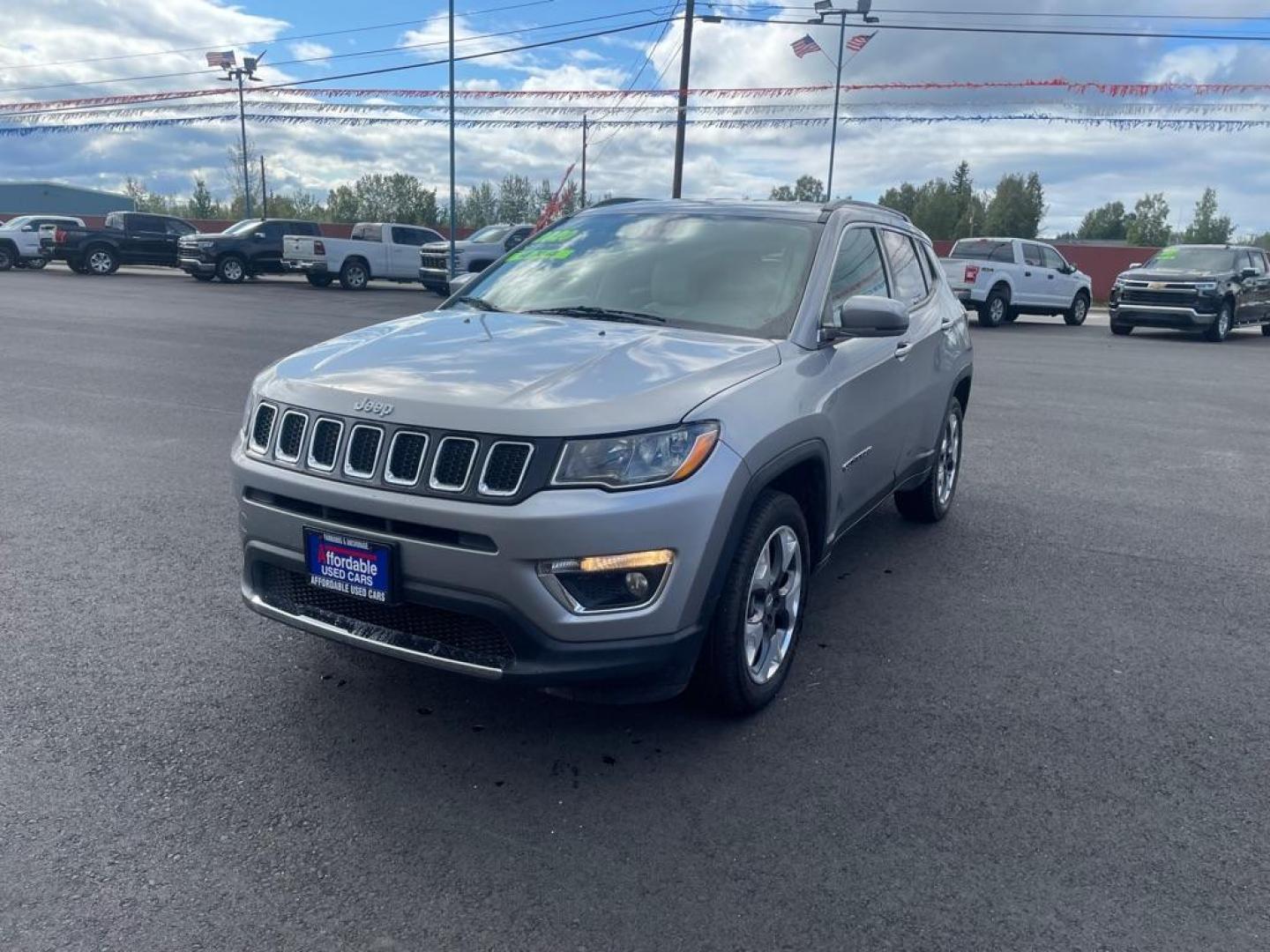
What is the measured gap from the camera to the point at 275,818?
3.01 m

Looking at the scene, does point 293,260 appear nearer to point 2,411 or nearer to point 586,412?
point 2,411

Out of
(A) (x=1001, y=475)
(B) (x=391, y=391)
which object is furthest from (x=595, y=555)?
(A) (x=1001, y=475)

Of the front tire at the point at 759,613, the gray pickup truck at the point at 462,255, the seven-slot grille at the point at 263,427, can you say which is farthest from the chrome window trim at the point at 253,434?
the gray pickup truck at the point at 462,255

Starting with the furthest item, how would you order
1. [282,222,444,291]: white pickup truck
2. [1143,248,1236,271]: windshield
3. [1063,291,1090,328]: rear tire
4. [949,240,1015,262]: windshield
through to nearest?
[282,222,444,291]: white pickup truck < [1063,291,1090,328]: rear tire < [949,240,1015,262]: windshield < [1143,248,1236,271]: windshield

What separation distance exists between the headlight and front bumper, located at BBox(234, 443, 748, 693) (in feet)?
0.12

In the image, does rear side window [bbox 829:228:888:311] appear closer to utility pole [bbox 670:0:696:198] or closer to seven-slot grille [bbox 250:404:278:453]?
seven-slot grille [bbox 250:404:278:453]

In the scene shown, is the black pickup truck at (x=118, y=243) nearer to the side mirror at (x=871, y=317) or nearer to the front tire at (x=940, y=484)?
the front tire at (x=940, y=484)

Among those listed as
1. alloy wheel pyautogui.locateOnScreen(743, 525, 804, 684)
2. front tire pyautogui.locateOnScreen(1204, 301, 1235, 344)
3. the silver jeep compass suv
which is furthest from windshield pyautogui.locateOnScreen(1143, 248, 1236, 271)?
alloy wheel pyautogui.locateOnScreen(743, 525, 804, 684)

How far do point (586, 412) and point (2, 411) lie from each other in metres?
7.73

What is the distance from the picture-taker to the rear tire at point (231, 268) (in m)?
28.0

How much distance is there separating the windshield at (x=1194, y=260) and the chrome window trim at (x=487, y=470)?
22221mm

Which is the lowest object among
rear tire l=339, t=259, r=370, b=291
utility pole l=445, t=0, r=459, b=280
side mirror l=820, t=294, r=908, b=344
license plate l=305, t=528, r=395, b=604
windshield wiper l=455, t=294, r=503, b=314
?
rear tire l=339, t=259, r=370, b=291

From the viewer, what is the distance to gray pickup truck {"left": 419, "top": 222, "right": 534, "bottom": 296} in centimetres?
2700

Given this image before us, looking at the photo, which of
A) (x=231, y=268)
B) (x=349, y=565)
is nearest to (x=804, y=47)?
(x=231, y=268)
